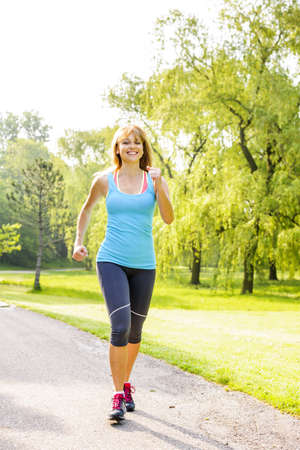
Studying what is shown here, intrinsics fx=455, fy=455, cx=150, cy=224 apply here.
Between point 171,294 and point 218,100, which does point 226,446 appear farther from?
point 171,294

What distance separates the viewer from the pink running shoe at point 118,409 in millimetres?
2797

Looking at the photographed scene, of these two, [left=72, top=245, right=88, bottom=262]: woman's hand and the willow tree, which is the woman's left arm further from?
the willow tree

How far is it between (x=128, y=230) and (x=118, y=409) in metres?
1.13

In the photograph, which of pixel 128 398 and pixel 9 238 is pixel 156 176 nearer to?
pixel 128 398

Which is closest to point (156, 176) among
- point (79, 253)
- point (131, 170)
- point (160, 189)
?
point (160, 189)

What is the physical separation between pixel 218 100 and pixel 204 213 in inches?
150

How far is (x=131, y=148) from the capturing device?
3.22 meters

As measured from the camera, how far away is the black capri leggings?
9.64 ft

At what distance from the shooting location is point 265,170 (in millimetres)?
15695

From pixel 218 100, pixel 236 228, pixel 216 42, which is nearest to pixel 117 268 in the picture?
pixel 236 228

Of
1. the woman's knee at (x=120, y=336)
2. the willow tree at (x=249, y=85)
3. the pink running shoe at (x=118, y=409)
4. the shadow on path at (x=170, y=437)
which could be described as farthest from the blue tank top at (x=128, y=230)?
the willow tree at (x=249, y=85)

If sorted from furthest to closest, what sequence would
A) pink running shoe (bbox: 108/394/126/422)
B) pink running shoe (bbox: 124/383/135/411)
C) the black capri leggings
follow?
pink running shoe (bbox: 124/383/135/411) < the black capri leggings < pink running shoe (bbox: 108/394/126/422)

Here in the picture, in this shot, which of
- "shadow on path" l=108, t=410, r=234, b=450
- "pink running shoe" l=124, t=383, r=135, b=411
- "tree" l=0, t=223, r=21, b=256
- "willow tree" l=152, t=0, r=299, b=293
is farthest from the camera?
"tree" l=0, t=223, r=21, b=256

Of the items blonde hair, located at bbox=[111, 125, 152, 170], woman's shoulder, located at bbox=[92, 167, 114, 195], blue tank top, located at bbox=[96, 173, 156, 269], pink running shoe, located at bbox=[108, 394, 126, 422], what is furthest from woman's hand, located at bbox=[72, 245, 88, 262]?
pink running shoe, located at bbox=[108, 394, 126, 422]
